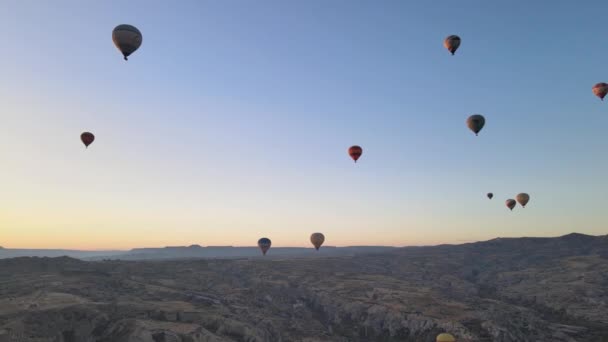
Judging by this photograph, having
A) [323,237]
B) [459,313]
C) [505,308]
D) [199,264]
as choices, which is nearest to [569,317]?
[505,308]

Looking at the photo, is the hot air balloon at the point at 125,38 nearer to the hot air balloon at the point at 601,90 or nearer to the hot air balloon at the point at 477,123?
the hot air balloon at the point at 477,123

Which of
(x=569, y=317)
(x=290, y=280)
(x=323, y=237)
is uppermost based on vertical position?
(x=323, y=237)

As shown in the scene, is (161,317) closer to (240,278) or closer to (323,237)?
(323,237)

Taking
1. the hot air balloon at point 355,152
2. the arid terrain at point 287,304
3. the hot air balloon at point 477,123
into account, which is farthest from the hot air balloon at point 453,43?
the arid terrain at point 287,304

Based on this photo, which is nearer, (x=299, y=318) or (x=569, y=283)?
(x=299, y=318)

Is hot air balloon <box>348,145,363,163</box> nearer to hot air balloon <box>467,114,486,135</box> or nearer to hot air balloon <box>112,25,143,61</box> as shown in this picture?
hot air balloon <box>467,114,486,135</box>

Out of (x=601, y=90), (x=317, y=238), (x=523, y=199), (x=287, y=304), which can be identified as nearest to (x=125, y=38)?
(x=317, y=238)

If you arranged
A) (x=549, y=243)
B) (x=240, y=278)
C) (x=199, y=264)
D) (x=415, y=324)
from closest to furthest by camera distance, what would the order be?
1. (x=415, y=324)
2. (x=240, y=278)
3. (x=199, y=264)
4. (x=549, y=243)
